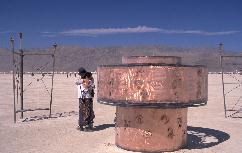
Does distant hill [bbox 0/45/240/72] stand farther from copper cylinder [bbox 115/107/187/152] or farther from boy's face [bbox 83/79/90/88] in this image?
copper cylinder [bbox 115/107/187/152]

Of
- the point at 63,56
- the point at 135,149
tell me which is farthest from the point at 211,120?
the point at 63,56

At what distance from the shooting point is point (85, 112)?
11.7 metres

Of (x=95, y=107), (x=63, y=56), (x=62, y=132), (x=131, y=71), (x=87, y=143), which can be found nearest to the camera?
(x=131, y=71)

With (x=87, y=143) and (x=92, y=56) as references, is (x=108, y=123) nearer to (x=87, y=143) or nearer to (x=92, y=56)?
(x=87, y=143)

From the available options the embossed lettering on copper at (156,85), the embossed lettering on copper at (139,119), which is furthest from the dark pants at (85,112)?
the embossed lettering on copper at (156,85)

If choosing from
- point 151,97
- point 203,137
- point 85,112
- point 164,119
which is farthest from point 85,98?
point 151,97

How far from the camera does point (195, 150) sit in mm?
9055

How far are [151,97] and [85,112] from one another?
414 cm

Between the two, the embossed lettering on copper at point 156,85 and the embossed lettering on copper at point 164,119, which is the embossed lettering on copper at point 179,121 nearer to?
the embossed lettering on copper at point 164,119

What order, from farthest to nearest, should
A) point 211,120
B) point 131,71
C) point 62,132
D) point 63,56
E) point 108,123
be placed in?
point 63,56
point 211,120
point 108,123
point 62,132
point 131,71

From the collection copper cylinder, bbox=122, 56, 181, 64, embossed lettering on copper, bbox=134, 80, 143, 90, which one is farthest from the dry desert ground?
copper cylinder, bbox=122, 56, 181, 64

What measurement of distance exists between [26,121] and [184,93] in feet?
22.4

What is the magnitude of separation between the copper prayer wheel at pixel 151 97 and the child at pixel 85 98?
2697 mm

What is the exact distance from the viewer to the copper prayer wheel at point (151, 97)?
7945 millimetres
